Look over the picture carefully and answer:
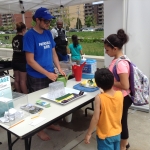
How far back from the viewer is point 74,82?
2.22 metres

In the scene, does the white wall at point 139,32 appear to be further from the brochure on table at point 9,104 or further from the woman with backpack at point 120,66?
the brochure on table at point 9,104

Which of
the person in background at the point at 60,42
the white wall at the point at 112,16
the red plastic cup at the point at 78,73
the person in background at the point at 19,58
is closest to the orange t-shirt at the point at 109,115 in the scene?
the red plastic cup at the point at 78,73

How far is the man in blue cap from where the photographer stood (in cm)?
187

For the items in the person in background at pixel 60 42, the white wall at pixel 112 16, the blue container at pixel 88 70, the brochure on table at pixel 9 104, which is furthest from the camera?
the person in background at pixel 60 42

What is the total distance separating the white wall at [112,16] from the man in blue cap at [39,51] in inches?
66.3

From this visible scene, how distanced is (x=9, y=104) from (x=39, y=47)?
0.74m

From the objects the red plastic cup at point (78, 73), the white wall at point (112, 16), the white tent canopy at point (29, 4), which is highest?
the white tent canopy at point (29, 4)

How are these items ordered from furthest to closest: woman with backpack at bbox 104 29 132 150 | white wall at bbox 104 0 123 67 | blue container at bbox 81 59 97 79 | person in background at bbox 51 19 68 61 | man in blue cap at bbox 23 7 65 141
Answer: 1. person in background at bbox 51 19 68 61
2. white wall at bbox 104 0 123 67
3. blue container at bbox 81 59 97 79
4. man in blue cap at bbox 23 7 65 141
5. woman with backpack at bbox 104 29 132 150

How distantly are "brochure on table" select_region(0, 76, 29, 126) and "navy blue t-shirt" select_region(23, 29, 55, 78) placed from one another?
48 centimetres

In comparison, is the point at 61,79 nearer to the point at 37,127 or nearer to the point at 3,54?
the point at 37,127

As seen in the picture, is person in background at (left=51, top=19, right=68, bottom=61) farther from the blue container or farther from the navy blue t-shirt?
the navy blue t-shirt

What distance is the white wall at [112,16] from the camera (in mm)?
3211

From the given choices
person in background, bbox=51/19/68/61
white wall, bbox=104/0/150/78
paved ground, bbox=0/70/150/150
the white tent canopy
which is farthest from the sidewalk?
the white tent canopy

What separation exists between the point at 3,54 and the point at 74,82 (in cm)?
814
